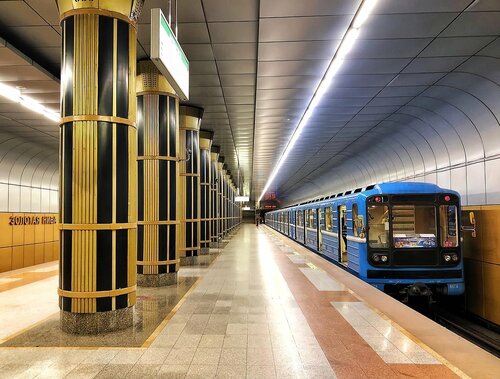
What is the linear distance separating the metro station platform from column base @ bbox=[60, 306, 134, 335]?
0.43 ft

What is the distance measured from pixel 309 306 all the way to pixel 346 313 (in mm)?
694

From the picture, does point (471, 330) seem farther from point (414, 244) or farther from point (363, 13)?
point (363, 13)

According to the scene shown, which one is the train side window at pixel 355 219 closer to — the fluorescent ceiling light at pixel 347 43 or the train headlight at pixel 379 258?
the train headlight at pixel 379 258

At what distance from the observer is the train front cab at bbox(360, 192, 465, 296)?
839 centimetres

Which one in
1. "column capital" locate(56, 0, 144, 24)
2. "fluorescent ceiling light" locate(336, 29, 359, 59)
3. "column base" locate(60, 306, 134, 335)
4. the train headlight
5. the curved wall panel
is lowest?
"column base" locate(60, 306, 134, 335)

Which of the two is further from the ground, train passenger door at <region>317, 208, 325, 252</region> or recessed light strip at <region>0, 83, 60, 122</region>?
recessed light strip at <region>0, 83, 60, 122</region>

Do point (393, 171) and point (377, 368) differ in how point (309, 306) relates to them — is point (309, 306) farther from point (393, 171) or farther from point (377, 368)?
point (393, 171)

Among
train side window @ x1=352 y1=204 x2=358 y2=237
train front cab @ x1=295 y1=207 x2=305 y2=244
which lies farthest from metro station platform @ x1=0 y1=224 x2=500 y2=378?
train front cab @ x1=295 y1=207 x2=305 y2=244

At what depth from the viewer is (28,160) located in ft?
52.4

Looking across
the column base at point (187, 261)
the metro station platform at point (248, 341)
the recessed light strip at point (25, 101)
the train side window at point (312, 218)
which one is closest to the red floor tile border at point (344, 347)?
the metro station platform at point (248, 341)

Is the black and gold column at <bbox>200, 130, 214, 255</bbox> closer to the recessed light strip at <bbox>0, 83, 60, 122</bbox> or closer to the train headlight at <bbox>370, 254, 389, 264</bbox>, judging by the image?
the recessed light strip at <bbox>0, 83, 60, 122</bbox>

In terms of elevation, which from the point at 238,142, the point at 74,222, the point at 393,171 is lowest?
the point at 74,222

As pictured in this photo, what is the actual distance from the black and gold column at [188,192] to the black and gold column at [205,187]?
118 inches

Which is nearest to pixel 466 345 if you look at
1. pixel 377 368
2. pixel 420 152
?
pixel 377 368
